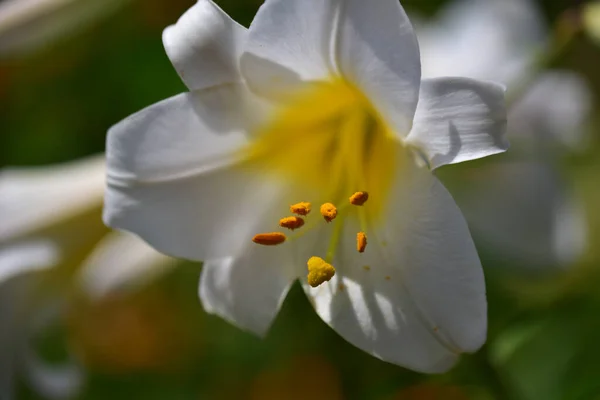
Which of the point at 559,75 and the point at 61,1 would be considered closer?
the point at 61,1

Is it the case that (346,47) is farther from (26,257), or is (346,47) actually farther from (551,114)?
(551,114)

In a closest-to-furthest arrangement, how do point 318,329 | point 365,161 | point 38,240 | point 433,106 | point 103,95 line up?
point 433,106
point 365,161
point 38,240
point 318,329
point 103,95

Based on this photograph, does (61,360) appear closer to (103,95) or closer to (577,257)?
(103,95)

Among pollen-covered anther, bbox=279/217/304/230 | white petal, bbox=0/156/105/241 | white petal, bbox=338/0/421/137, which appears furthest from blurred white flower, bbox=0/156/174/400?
white petal, bbox=338/0/421/137

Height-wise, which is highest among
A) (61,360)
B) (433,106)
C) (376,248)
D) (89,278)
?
(433,106)

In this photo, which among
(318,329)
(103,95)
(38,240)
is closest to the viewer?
(38,240)

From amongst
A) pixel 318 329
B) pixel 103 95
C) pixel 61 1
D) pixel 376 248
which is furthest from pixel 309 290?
pixel 103 95

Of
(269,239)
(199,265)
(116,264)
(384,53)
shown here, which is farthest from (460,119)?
(199,265)
